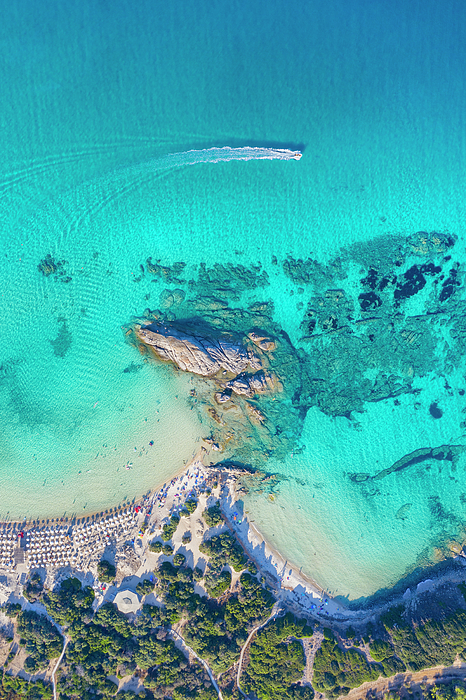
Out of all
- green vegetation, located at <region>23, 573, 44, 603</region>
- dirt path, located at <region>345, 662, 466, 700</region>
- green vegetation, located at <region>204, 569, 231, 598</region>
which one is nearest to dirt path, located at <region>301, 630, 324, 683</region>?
dirt path, located at <region>345, 662, 466, 700</region>

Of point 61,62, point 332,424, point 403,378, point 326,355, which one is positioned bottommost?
point 332,424

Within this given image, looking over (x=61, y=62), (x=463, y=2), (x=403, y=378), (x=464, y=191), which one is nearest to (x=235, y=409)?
(x=403, y=378)

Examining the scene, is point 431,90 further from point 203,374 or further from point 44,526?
point 44,526

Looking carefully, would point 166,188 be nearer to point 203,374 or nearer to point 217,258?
point 217,258

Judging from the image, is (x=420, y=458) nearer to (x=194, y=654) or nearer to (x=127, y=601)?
(x=194, y=654)

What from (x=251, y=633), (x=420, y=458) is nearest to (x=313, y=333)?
(x=420, y=458)

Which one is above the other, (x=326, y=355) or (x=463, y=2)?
(x=463, y=2)
